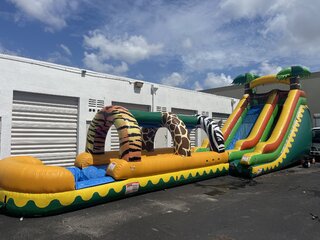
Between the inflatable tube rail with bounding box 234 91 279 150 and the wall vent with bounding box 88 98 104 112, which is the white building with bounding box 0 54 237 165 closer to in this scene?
the wall vent with bounding box 88 98 104 112

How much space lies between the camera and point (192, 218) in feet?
17.0

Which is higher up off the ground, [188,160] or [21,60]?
[21,60]

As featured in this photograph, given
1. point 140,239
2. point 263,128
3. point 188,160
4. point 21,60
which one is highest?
point 21,60

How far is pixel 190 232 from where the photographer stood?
4.50 m

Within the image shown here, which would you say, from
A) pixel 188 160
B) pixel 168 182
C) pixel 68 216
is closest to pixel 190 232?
pixel 68 216

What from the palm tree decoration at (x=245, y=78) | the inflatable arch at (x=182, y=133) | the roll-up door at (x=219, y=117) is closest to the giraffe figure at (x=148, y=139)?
the inflatable arch at (x=182, y=133)

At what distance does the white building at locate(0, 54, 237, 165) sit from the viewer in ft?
28.9

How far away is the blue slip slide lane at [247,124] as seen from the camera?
464 inches

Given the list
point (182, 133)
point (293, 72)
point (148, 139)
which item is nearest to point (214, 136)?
point (182, 133)

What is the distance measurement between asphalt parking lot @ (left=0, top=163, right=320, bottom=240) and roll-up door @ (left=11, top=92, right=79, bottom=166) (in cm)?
456

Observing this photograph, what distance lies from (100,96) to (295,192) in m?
7.33

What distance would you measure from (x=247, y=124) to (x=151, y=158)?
6.39 metres

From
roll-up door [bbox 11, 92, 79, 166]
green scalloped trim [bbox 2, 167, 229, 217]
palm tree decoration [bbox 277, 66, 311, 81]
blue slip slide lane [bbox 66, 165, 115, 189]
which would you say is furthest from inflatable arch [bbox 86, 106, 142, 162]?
palm tree decoration [bbox 277, 66, 311, 81]

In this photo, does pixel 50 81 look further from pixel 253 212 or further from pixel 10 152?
pixel 253 212
